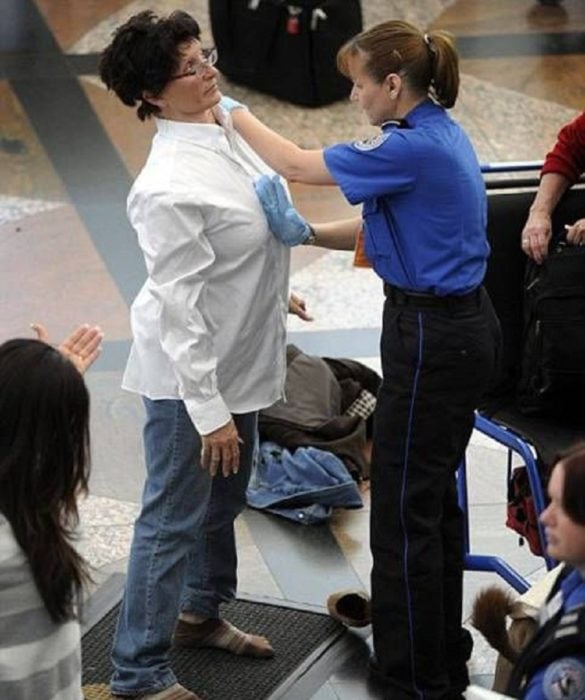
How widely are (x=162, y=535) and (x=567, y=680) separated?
4.50 feet

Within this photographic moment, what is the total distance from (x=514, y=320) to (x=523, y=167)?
0.37 metres

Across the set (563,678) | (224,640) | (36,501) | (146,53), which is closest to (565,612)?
(563,678)

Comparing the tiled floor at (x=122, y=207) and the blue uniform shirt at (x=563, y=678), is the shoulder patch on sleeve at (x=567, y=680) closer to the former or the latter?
the blue uniform shirt at (x=563, y=678)

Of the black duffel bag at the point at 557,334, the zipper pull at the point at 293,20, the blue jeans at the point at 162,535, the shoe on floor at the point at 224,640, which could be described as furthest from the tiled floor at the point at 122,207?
the black duffel bag at the point at 557,334

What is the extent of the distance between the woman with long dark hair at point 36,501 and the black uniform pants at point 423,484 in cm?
111

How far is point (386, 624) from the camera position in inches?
149

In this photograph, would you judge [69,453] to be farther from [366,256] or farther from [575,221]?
[575,221]

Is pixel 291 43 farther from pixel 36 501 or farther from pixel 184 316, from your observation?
pixel 36 501

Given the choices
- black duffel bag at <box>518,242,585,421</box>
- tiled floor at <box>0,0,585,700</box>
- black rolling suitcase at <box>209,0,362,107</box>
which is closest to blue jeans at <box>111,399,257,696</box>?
tiled floor at <box>0,0,585,700</box>

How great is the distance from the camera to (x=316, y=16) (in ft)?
24.3

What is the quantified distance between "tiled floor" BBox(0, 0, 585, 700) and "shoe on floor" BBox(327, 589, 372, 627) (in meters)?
0.11

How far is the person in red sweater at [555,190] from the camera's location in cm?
402

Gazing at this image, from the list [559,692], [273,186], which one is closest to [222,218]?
[273,186]

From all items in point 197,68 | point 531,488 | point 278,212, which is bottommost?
point 531,488
